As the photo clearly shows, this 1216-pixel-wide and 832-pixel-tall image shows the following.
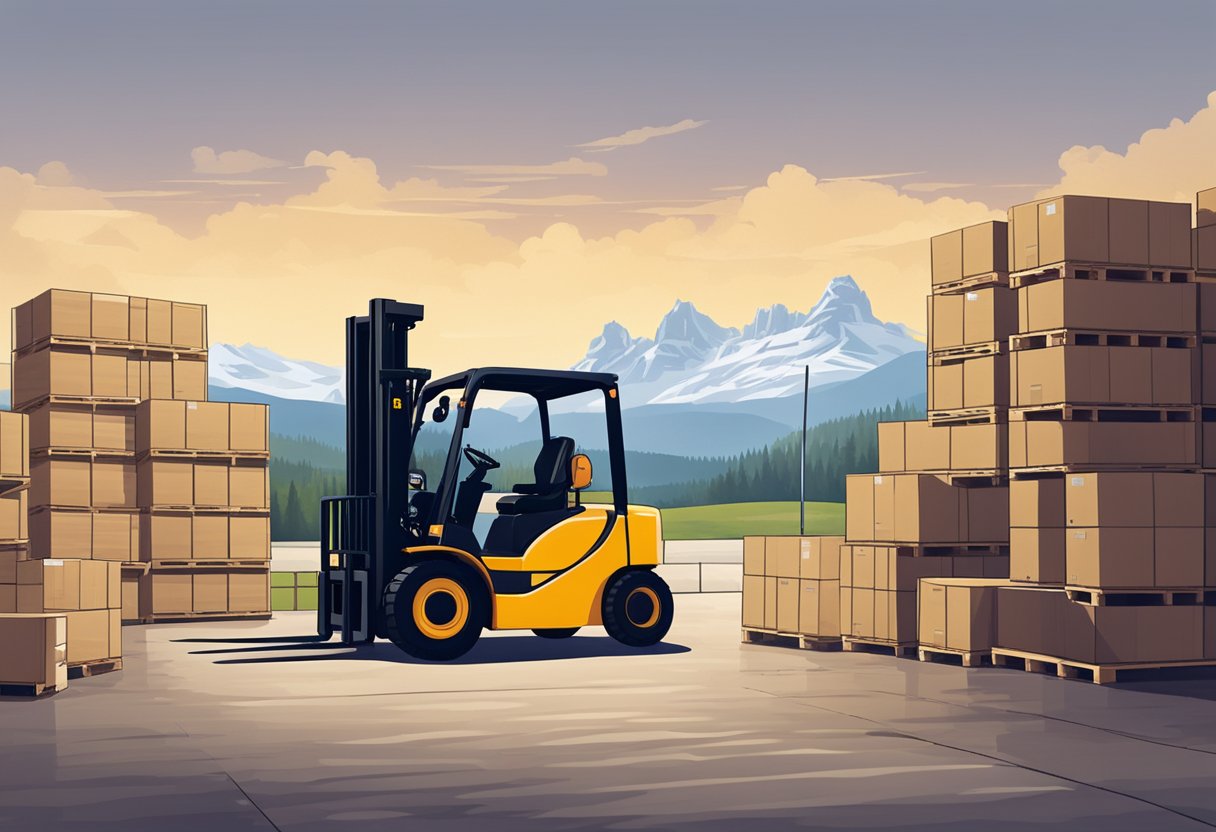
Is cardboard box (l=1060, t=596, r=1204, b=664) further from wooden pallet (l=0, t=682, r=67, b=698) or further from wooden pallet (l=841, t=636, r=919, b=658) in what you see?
wooden pallet (l=0, t=682, r=67, b=698)

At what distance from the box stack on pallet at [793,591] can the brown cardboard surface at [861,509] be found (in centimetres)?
26

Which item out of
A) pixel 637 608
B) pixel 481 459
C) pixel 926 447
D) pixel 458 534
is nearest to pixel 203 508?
pixel 458 534

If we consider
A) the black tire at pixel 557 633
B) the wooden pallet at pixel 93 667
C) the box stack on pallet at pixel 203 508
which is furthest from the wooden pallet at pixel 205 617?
the wooden pallet at pixel 93 667

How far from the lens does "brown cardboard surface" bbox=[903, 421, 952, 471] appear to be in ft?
43.3

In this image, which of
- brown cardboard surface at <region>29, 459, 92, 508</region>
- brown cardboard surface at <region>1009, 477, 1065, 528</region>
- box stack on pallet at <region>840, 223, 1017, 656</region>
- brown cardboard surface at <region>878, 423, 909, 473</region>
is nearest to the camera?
brown cardboard surface at <region>1009, 477, 1065, 528</region>

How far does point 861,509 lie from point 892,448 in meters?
0.72

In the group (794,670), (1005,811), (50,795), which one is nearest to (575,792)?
(1005,811)

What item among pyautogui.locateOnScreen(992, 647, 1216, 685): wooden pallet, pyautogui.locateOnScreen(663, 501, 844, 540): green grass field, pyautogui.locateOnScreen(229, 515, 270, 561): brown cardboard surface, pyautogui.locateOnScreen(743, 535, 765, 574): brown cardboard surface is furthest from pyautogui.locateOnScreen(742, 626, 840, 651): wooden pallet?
pyautogui.locateOnScreen(663, 501, 844, 540): green grass field

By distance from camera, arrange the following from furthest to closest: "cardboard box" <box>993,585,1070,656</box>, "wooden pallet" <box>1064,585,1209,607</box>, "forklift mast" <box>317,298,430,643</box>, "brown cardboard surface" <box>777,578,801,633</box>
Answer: "brown cardboard surface" <box>777,578,801,633</box>
"forklift mast" <box>317,298,430,643</box>
"cardboard box" <box>993,585,1070,656</box>
"wooden pallet" <box>1064,585,1209,607</box>

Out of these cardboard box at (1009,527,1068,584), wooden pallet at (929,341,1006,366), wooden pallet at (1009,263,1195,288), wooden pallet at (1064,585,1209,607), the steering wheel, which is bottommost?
wooden pallet at (1064,585,1209,607)

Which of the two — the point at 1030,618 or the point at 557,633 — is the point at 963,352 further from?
the point at 557,633

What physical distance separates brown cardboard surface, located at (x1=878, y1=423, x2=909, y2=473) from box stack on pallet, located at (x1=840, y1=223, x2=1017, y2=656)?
0.59 ft

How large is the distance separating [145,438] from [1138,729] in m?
11.5

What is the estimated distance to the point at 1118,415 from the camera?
11.9 metres
